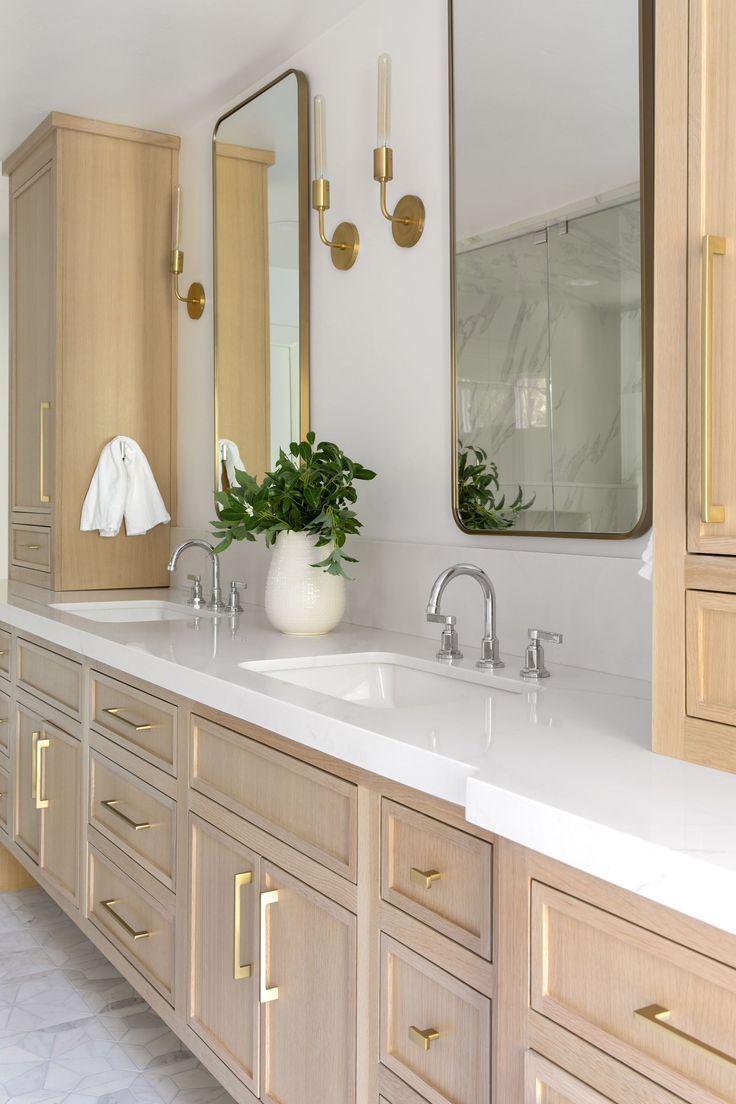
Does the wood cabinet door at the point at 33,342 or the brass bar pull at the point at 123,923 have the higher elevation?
the wood cabinet door at the point at 33,342

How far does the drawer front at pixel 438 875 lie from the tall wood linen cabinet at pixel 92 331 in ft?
6.90

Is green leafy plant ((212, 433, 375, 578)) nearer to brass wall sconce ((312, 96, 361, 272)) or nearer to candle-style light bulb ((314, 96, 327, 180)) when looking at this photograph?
brass wall sconce ((312, 96, 361, 272))

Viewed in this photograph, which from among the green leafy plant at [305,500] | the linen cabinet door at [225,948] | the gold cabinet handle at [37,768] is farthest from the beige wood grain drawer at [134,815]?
the green leafy plant at [305,500]

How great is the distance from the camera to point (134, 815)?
6.48 feet

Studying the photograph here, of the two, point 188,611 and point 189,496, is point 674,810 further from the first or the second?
point 189,496

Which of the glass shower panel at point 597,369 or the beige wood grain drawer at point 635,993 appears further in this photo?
the glass shower panel at point 597,369

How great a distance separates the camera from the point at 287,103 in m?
2.55

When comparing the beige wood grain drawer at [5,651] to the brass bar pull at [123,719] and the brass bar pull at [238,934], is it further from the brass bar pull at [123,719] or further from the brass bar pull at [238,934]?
the brass bar pull at [238,934]

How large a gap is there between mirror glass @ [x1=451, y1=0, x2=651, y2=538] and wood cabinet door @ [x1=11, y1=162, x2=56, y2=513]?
1616mm

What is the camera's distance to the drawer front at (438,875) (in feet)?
3.48

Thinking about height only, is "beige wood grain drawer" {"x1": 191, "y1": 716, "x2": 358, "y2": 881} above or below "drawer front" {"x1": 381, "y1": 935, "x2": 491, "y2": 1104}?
above

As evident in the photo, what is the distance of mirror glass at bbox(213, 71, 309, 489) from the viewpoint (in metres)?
2.52

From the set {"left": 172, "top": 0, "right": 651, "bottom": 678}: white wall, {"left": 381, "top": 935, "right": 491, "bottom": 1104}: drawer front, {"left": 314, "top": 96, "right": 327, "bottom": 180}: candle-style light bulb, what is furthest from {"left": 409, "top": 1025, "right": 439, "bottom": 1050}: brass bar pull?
{"left": 314, "top": 96, "right": 327, "bottom": 180}: candle-style light bulb

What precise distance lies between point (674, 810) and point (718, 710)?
189 millimetres
